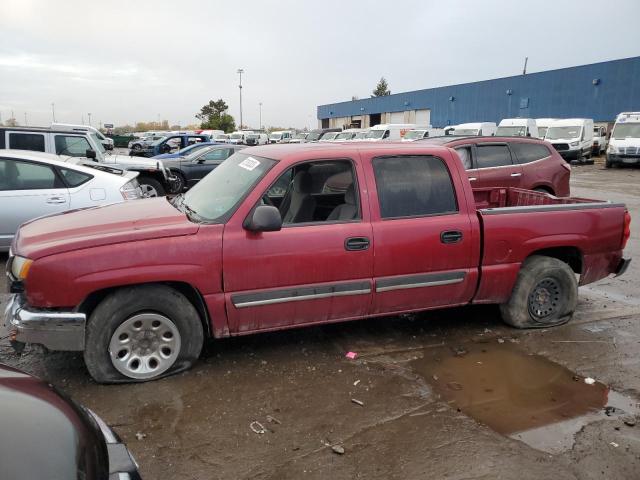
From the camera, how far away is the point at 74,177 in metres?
7.31

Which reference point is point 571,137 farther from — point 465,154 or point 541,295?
point 541,295

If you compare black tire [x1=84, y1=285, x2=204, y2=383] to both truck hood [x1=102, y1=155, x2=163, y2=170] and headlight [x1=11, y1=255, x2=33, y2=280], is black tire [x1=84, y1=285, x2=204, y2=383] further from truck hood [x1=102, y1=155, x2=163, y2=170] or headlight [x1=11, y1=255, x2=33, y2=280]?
truck hood [x1=102, y1=155, x2=163, y2=170]

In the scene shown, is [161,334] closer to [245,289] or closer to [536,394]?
[245,289]

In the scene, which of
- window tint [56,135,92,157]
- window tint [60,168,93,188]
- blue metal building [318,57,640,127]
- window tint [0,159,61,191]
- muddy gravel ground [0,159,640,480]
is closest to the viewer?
muddy gravel ground [0,159,640,480]

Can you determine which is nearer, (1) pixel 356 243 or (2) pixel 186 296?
(2) pixel 186 296

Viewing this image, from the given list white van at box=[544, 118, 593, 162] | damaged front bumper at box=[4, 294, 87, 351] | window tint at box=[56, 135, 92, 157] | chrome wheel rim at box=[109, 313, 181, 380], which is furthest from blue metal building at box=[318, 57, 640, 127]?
damaged front bumper at box=[4, 294, 87, 351]

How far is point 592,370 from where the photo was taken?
4.20 metres

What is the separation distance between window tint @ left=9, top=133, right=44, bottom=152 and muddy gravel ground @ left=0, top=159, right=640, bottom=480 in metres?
8.07

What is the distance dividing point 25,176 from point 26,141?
4873 mm

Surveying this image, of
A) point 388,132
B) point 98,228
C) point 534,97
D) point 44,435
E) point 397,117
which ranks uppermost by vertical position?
point 534,97

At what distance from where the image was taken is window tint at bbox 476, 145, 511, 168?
9.74 m

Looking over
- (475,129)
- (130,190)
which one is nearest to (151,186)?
(130,190)

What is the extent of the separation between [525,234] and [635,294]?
2.44 meters

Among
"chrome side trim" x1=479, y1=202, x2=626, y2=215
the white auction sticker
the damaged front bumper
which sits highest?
the white auction sticker
